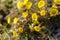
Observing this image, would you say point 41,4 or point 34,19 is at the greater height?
point 41,4

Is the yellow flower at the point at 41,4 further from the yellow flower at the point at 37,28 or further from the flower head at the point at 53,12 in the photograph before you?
the yellow flower at the point at 37,28

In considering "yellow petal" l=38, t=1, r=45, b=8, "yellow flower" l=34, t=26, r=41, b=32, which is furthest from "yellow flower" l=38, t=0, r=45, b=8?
"yellow flower" l=34, t=26, r=41, b=32

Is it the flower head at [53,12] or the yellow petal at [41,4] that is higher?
the yellow petal at [41,4]

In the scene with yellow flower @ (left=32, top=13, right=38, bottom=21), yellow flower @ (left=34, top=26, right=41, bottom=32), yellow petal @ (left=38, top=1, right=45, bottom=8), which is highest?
yellow petal @ (left=38, top=1, right=45, bottom=8)

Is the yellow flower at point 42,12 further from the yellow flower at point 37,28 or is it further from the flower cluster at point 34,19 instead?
the yellow flower at point 37,28

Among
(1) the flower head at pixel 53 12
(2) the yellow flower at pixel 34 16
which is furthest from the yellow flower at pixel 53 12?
(2) the yellow flower at pixel 34 16

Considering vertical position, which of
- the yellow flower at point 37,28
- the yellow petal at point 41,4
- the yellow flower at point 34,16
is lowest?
the yellow flower at point 37,28

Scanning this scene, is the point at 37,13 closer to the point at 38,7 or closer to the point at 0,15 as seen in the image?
the point at 38,7

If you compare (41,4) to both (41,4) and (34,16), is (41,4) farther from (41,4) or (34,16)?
(34,16)

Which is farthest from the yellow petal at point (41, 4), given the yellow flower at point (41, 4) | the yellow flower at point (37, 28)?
the yellow flower at point (37, 28)

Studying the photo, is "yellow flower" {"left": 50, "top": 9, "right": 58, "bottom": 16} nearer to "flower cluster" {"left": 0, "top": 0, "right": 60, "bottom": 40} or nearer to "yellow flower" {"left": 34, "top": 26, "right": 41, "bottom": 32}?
"flower cluster" {"left": 0, "top": 0, "right": 60, "bottom": 40}

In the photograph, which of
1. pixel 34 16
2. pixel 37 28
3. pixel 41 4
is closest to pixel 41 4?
pixel 41 4
